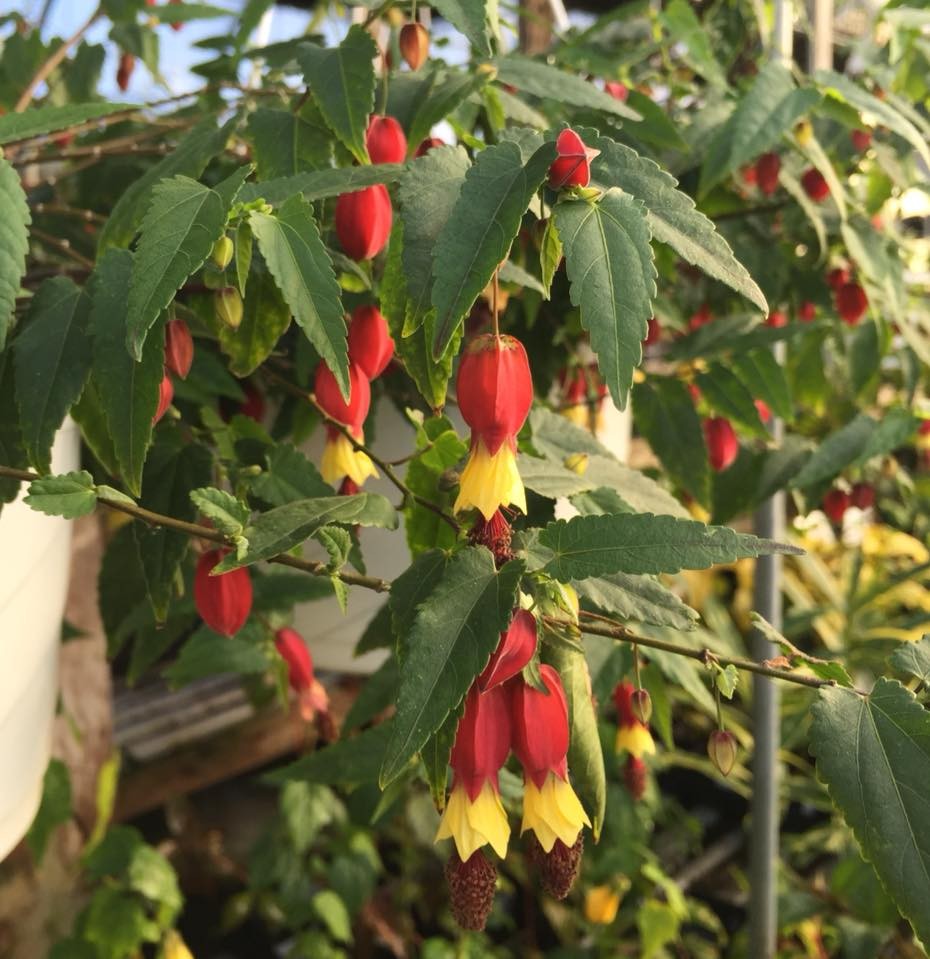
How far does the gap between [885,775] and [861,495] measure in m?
0.47

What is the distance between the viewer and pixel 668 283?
0.74 m

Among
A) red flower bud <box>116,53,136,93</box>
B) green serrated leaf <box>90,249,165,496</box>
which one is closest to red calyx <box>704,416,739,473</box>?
green serrated leaf <box>90,249,165,496</box>

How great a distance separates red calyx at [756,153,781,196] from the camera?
0.65m

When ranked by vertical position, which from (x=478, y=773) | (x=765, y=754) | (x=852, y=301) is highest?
(x=478, y=773)

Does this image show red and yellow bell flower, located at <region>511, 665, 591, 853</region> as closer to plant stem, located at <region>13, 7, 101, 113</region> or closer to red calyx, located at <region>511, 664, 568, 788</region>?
red calyx, located at <region>511, 664, 568, 788</region>

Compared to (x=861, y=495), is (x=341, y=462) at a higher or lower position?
higher

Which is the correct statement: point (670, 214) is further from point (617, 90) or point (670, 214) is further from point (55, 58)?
point (55, 58)

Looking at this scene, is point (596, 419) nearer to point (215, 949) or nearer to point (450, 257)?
point (450, 257)

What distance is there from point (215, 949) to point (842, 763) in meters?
0.89

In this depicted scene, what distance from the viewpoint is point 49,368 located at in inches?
14.2

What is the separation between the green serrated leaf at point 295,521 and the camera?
1.08 ft

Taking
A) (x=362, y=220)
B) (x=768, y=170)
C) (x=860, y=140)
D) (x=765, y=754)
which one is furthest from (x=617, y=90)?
(x=765, y=754)

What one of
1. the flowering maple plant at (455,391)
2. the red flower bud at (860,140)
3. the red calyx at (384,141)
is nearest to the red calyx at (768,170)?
the flowering maple plant at (455,391)

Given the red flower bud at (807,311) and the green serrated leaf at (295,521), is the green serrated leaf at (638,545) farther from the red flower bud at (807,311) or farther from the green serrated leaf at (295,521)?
the red flower bud at (807,311)
